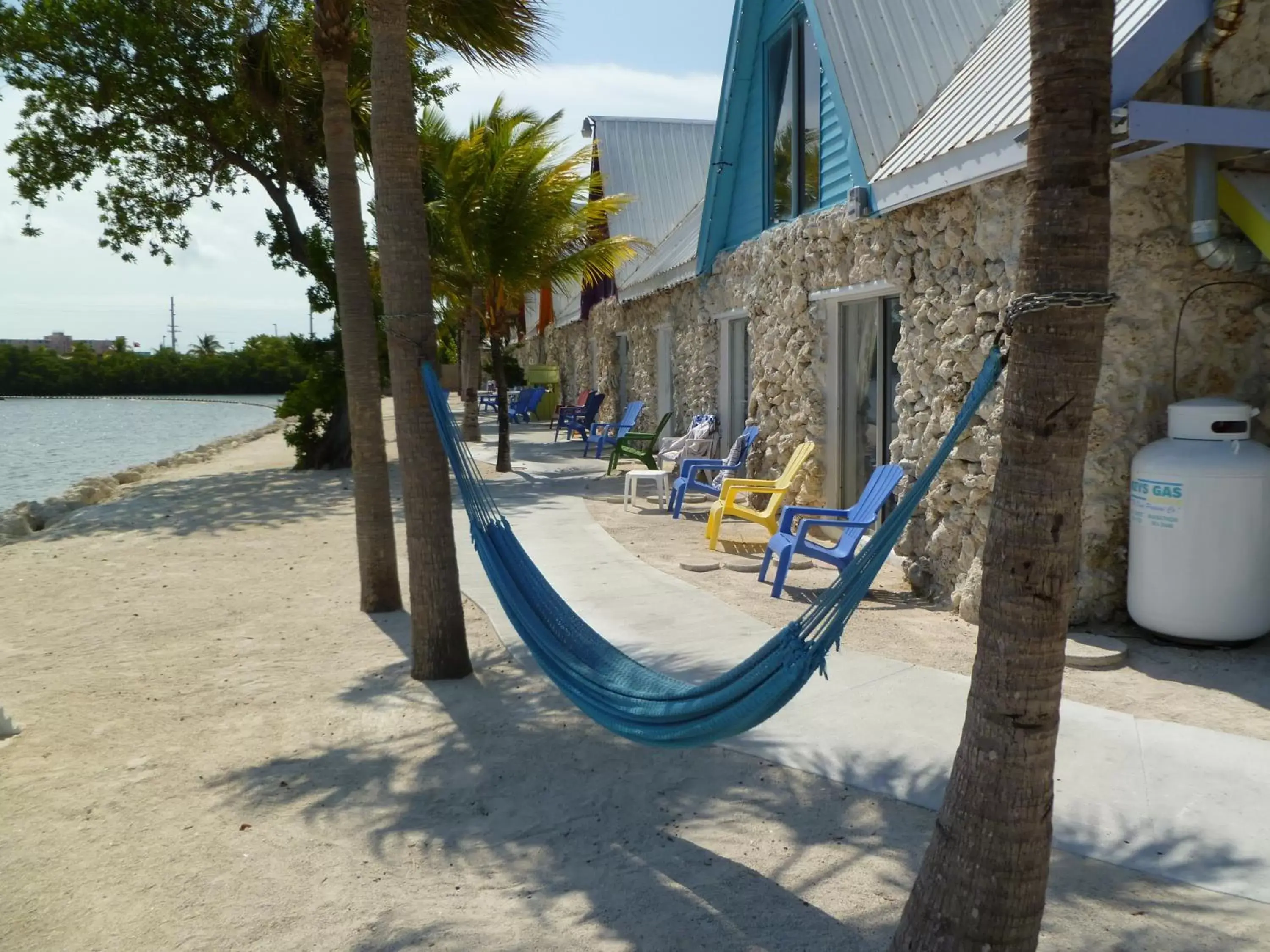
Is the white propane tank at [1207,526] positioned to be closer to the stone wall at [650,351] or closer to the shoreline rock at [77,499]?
the stone wall at [650,351]

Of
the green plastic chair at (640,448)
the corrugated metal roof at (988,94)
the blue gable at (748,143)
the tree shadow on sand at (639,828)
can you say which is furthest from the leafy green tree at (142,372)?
the tree shadow on sand at (639,828)

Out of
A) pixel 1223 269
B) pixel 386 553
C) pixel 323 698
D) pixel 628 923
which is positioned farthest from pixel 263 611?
pixel 1223 269

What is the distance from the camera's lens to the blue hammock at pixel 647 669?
8.68ft

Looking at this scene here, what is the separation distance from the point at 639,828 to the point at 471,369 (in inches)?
583

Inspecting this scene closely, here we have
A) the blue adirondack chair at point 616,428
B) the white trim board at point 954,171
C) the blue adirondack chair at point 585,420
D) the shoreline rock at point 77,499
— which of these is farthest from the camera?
the blue adirondack chair at point 585,420

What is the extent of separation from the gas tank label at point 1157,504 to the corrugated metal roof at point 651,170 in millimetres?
14165

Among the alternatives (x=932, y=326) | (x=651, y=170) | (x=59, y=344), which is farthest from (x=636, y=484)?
(x=59, y=344)

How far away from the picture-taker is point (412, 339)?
482 cm

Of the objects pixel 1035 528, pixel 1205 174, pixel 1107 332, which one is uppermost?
pixel 1205 174

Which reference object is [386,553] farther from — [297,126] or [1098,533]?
[297,126]

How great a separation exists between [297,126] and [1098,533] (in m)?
12.0

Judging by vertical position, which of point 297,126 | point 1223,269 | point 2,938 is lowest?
point 2,938

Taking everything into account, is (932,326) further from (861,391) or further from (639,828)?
(639,828)

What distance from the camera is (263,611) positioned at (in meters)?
6.71
